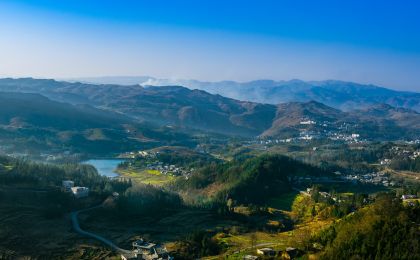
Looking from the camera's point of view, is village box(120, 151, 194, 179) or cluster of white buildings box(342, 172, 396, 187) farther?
village box(120, 151, 194, 179)

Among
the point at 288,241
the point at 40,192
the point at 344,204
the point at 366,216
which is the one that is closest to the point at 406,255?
the point at 366,216

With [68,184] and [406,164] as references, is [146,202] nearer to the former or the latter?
[68,184]

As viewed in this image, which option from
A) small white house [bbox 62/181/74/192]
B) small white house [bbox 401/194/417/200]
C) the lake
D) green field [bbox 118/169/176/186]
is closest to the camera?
small white house [bbox 401/194/417/200]

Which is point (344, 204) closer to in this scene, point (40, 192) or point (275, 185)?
point (275, 185)

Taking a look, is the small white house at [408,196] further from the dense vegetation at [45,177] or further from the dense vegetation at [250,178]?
the dense vegetation at [45,177]

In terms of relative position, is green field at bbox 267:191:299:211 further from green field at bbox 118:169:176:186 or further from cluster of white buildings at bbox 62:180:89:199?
cluster of white buildings at bbox 62:180:89:199

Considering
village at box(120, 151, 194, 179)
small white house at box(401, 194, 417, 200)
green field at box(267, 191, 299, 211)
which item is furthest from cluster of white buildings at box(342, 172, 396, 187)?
village at box(120, 151, 194, 179)

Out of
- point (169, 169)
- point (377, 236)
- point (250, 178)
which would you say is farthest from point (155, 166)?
point (377, 236)
